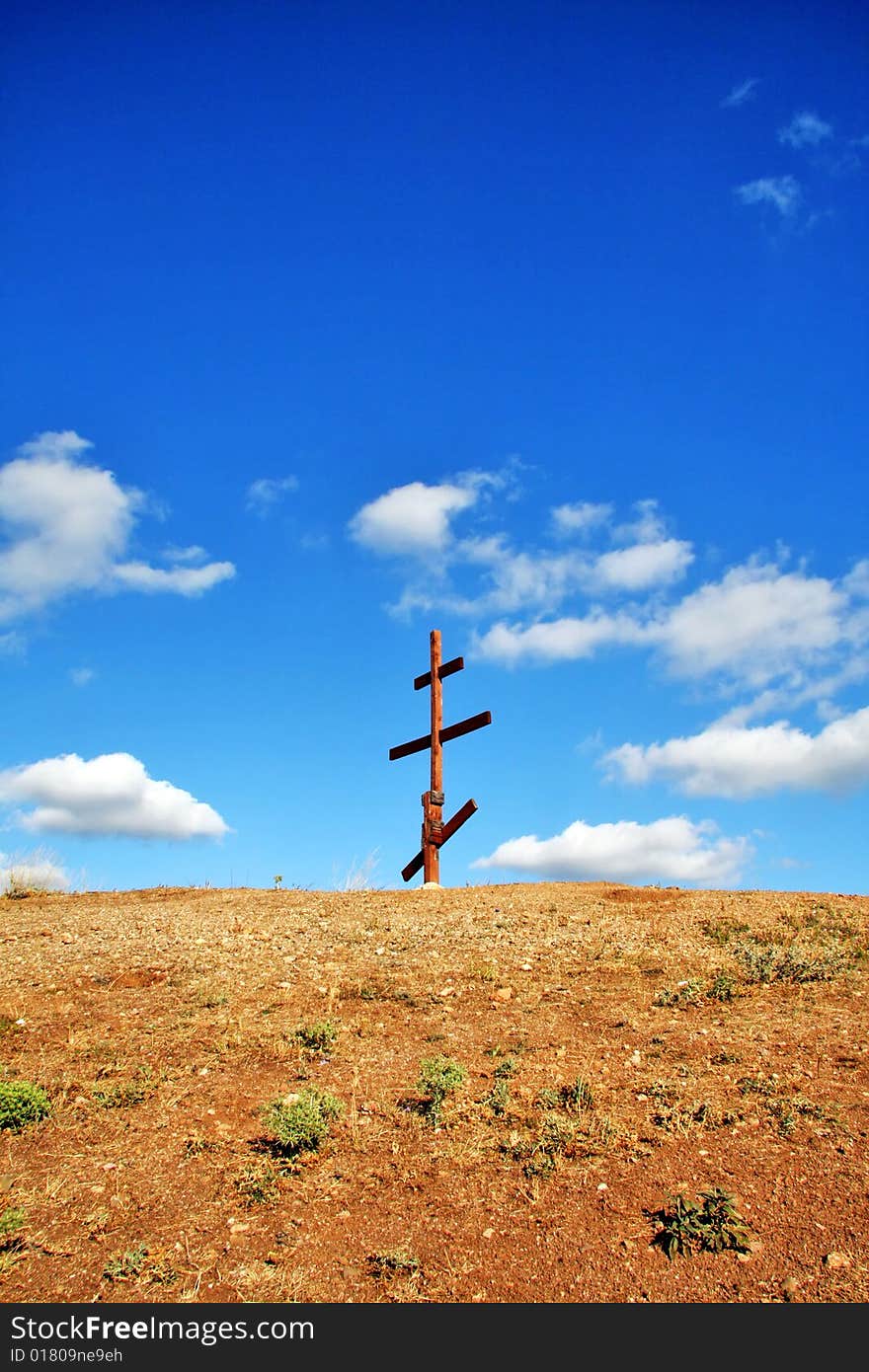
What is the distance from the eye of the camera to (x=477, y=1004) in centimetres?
899

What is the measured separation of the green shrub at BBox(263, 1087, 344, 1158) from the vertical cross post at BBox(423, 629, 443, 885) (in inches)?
383

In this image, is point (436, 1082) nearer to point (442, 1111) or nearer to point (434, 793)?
point (442, 1111)

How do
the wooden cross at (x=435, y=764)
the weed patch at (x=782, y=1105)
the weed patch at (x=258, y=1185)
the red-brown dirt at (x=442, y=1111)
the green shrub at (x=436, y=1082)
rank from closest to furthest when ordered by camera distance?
the red-brown dirt at (x=442, y=1111) → the weed patch at (x=258, y=1185) → the weed patch at (x=782, y=1105) → the green shrub at (x=436, y=1082) → the wooden cross at (x=435, y=764)

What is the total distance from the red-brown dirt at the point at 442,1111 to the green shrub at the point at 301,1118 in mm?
87

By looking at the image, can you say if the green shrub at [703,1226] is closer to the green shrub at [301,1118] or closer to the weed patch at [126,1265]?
the green shrub at [301,1118]

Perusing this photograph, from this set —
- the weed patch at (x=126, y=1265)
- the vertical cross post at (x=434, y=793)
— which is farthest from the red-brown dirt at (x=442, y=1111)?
the vertical cross post at (x=434, y=793)

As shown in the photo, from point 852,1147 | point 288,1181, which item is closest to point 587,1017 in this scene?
point 852,1147

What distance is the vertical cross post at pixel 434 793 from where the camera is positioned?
16.8m

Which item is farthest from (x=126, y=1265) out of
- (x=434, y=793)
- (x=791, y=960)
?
(x=434, y=793)

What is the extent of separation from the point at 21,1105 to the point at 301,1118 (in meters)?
2.34

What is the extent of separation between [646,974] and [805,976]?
1.72 metres

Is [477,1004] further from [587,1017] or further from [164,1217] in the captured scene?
[164,1217]
